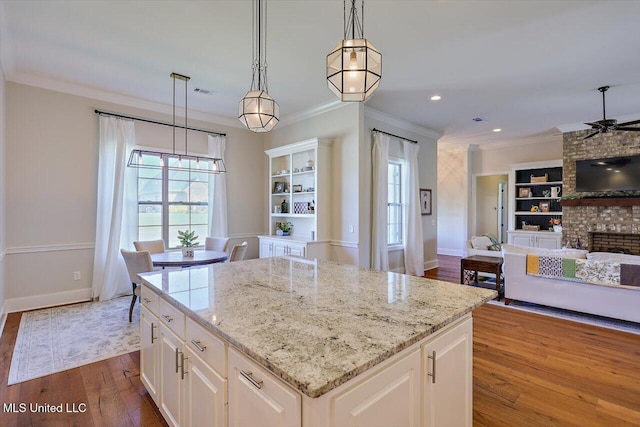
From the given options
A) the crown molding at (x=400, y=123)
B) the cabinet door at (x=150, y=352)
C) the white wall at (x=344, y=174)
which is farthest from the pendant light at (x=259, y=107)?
the crown molding at (x=400, y=123)

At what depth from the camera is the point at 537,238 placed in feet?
24.3

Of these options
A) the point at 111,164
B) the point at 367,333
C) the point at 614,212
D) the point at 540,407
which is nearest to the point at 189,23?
the point at 111,164

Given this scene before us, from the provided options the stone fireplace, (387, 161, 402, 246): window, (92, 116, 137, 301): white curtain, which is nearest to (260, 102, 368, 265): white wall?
(387, 161, 402, 246): window

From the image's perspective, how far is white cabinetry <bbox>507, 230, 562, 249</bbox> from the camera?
721 cm

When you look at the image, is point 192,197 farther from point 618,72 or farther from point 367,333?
point 618,72

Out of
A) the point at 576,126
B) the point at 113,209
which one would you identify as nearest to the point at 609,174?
the point at 576,126

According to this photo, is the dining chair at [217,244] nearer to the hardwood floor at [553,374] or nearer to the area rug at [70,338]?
the area rug at [70,338]

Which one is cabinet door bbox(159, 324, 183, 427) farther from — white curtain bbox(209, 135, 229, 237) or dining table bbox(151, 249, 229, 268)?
white curtain bbox(209, 135, 229, 237)

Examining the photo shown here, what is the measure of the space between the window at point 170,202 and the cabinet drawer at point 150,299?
10.1 feet

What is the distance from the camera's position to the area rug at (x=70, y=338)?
2.77 metres

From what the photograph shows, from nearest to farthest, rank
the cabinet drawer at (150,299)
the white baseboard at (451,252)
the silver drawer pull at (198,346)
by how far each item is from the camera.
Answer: the silver drawer pull at (198,346)
the cabinet drawer at (150,299)
the white baseboard at (451,252)

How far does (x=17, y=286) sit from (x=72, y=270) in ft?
1.93

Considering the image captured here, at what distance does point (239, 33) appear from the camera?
3.08m

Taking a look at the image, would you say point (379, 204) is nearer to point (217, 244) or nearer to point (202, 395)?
point (217, 244)
